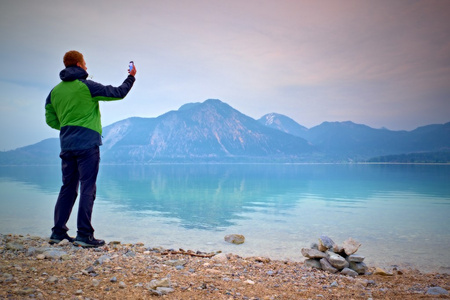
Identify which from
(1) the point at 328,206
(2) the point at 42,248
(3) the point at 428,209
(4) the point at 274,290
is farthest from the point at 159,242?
(3) the point at 428,209

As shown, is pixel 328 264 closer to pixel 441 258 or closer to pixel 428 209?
pixel 441 258

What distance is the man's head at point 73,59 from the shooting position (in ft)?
24.4

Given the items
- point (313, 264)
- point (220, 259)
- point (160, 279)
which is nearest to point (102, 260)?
point (160, 279)

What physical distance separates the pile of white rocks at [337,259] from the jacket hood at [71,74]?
272 inches

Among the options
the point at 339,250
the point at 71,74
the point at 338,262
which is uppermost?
the point at 71,74

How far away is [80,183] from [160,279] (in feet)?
10.5

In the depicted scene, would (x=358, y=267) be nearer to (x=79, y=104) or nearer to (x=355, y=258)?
(x=355, y=258)

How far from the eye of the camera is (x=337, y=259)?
25.6 feet

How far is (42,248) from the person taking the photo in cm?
698

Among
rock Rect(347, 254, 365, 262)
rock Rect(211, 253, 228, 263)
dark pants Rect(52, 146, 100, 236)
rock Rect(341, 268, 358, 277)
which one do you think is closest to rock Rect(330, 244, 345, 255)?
rock Rect(347, 254, 365, 262)

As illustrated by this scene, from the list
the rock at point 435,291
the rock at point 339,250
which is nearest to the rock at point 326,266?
the rock at point 339,250

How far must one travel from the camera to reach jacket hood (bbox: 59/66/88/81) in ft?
23.7

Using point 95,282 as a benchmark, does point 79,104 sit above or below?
above

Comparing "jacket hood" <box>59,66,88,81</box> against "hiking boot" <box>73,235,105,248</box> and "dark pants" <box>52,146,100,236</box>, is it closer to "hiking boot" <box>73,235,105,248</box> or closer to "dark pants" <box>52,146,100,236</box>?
"dark pants" <box>52,146,100,236</box>
